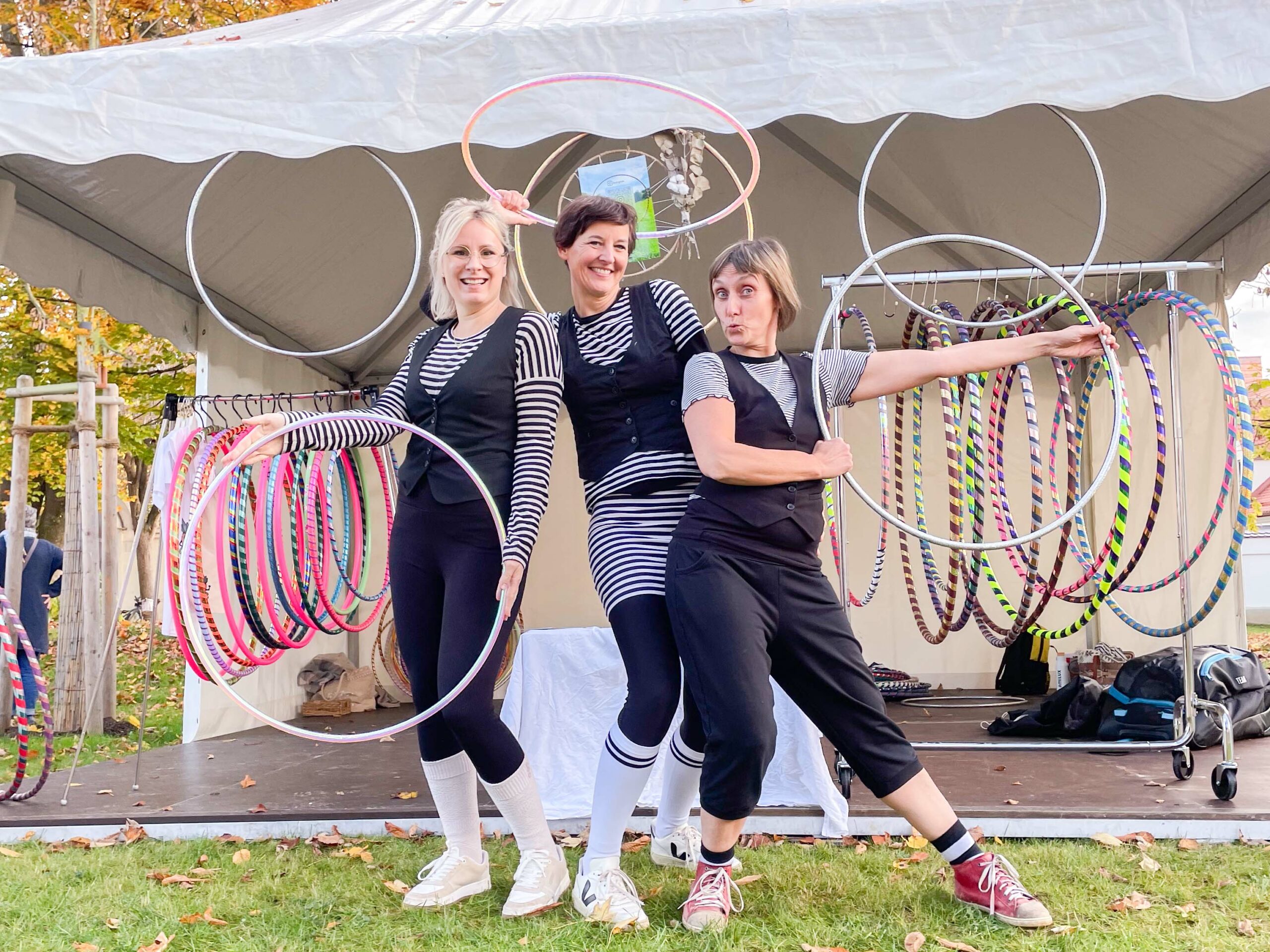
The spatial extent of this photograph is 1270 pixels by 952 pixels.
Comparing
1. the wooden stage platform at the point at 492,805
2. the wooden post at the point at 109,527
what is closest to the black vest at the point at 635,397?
the wooden stage platform at the point at 492,805

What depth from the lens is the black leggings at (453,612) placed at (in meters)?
Result: 2.56

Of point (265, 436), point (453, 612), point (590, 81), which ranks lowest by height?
point (453, 612)

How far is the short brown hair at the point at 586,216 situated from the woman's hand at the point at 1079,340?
39.9 inches

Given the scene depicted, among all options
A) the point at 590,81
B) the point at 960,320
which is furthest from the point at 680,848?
the point at 590,81

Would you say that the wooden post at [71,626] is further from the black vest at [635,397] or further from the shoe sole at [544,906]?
the black vest at [635,397]

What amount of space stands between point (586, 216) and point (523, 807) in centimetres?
142

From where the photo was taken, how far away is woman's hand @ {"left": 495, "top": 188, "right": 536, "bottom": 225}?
9.43 ft

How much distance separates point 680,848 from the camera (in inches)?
116

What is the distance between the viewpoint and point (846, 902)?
262cm

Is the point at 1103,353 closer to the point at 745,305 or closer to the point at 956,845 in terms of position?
the point at 745,305

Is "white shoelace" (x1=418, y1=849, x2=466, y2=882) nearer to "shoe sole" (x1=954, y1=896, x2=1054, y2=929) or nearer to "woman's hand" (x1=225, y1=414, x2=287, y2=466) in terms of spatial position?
"woman's hand" (x1=225, y1=414, x2=287, y2=466)

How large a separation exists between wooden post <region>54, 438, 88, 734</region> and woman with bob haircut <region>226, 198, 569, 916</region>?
4144mm

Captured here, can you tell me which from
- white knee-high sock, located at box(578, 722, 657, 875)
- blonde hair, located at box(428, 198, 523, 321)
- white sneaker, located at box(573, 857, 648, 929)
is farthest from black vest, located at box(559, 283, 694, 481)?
white sneaker, located at box(573, 857, 648, 929)

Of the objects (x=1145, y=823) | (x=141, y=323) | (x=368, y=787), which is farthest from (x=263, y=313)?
(x=1145, y=823)
